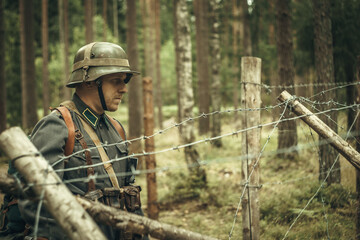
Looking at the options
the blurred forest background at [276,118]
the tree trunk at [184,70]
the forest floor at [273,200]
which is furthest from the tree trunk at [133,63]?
the forest floor at [273,200]

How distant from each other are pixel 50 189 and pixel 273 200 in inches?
208

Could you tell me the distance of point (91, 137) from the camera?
2.67 meters

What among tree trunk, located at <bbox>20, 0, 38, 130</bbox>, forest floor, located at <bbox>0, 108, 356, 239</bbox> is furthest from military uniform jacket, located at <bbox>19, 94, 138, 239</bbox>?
tree trunk, located at <bbox>20, 0, 38, 130</bbox>

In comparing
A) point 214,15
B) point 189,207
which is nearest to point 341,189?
point 189,207

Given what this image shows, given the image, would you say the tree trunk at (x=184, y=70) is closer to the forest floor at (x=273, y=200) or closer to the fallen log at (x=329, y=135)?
the forest floor at (x=273, y=200)

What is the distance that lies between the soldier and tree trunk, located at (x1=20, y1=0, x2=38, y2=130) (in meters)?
12.9

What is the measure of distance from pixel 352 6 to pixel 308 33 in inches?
54.6

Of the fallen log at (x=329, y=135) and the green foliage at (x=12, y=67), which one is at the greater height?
the green foliage at (x=12, y=67)

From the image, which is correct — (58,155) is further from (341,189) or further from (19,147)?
(341,189)

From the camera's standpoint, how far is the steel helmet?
2869 millimetres

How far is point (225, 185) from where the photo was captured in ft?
26.3

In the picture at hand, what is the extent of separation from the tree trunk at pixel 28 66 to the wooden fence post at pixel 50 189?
13826mm

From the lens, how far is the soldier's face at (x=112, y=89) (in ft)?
9.52

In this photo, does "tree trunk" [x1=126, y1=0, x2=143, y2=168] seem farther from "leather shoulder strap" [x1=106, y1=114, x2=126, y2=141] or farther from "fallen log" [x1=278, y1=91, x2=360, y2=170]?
"fallen log" [x1=278, y1=91, x2=360, y2=170]
